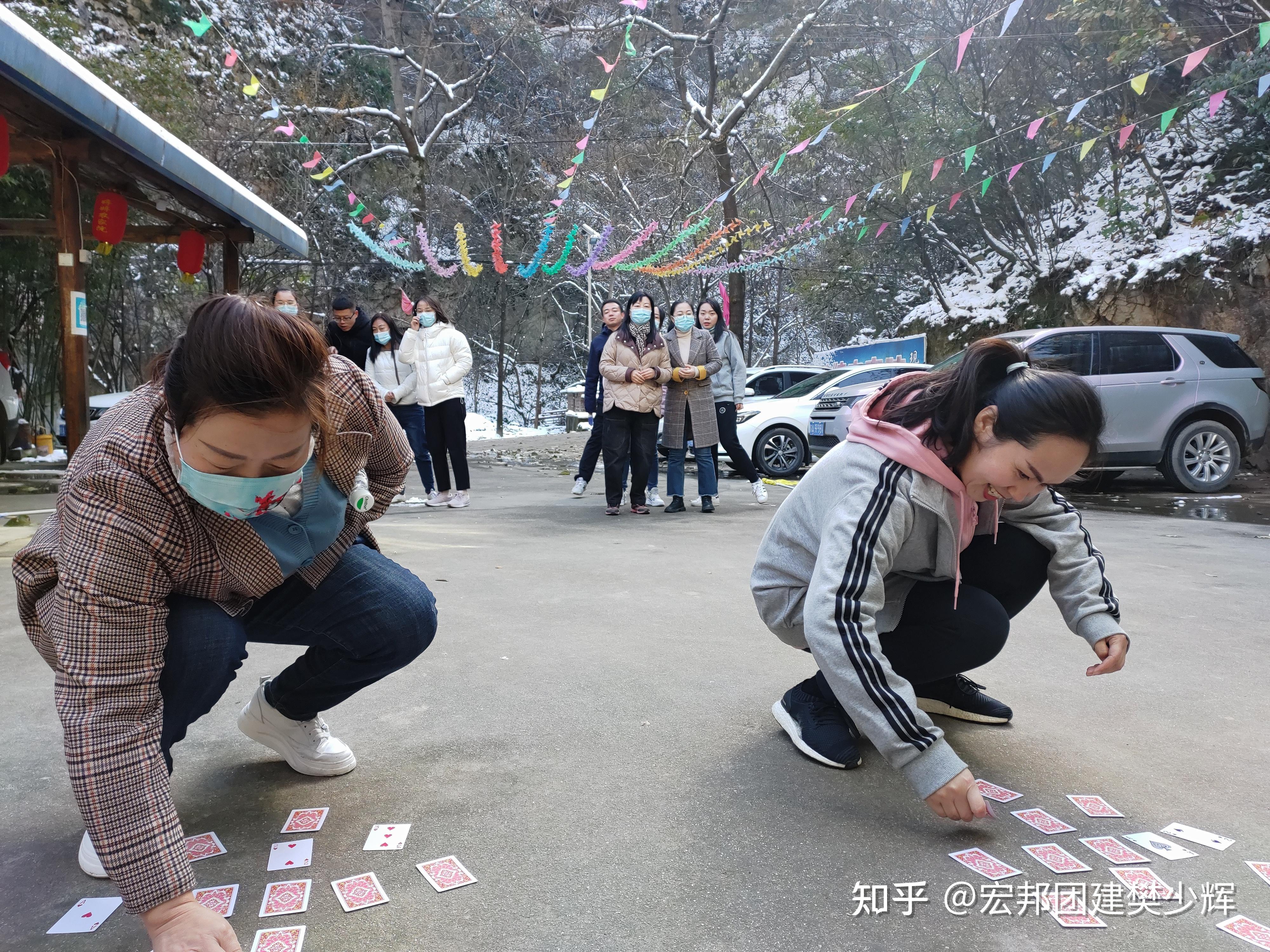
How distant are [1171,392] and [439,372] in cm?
609

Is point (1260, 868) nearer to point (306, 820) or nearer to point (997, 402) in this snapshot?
point (997, 402)

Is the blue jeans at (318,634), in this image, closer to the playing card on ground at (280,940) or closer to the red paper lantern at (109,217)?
the playing card on ground at (280,940)

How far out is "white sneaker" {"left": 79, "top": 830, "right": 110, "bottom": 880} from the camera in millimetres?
1746

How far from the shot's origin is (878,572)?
1.83 m

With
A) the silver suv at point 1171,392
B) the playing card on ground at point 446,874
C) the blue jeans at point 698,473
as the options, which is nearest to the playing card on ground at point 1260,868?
the playing card on ground at point 446,874

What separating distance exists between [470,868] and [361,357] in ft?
18.4

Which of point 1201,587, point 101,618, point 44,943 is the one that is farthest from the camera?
point 1201,587

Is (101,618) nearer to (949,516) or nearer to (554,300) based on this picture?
(949,516)

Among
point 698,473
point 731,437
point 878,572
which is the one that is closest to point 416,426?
point 698,473

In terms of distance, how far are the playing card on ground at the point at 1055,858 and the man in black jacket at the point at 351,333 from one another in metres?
5.87

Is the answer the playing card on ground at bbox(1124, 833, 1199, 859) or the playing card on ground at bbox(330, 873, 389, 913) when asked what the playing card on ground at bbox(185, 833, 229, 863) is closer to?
the playing card on ground at bbox(330, 873, 389, 913)

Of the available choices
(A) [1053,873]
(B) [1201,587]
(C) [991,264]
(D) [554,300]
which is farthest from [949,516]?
(D) [554,300]

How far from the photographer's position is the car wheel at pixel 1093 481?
8.88 meters

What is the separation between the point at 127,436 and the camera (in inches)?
56.6
